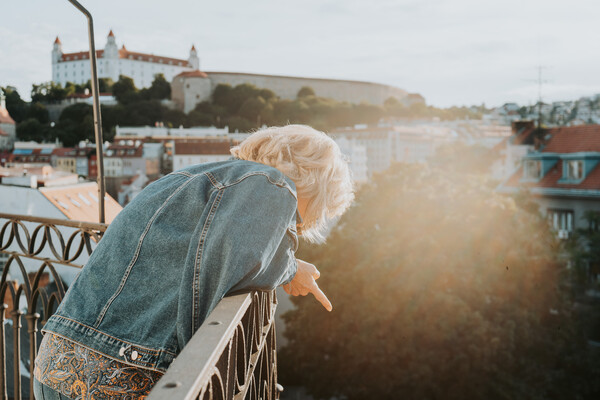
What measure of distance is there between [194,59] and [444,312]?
2538 inches

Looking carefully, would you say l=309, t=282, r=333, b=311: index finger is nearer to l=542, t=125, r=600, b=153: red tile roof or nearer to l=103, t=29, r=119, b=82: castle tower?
l=542, t=125, r=600, b=153: red tile roof

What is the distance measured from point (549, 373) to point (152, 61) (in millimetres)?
62719

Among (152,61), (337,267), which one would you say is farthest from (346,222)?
(152,61)

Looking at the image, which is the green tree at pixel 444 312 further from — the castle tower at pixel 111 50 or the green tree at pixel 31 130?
the castle tower at pixel 111 50

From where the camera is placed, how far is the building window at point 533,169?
59.1 ft

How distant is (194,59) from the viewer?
71.1 meters

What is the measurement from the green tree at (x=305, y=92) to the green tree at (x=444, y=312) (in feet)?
159

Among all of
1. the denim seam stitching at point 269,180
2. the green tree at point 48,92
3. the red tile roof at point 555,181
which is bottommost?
the red tile roof at point 555,181

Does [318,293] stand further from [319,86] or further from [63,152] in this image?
[319,86]

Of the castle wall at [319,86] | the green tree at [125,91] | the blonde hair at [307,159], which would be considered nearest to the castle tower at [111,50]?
the green tree at [125,91]

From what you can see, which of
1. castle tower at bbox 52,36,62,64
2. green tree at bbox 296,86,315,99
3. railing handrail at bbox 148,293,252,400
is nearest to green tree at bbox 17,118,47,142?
green tree at bbox 296,86,315,99

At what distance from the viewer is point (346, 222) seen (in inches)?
581

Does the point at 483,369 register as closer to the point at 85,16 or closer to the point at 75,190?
the point at 75,190

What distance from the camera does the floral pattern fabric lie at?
1105 mm
